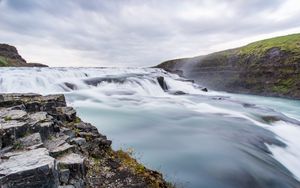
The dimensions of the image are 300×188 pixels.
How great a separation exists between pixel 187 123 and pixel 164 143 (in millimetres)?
5017

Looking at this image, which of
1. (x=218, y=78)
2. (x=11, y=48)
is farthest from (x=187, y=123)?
(x=11, y=48)

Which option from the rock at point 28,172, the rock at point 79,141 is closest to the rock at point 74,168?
the rock at point 28,172

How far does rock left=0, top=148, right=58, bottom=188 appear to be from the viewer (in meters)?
5.11

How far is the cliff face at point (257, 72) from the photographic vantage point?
51.8 m

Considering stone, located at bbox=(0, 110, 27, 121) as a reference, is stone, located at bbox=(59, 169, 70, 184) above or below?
below

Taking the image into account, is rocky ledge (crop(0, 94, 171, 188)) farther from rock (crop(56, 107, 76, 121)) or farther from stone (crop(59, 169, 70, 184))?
rock (crop(56, 107, 76, 121))

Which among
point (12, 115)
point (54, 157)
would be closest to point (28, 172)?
point (54, 157)

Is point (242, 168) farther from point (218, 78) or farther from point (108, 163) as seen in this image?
Answer: point (218, 78)

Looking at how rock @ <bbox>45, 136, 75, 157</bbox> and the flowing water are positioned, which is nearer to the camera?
rock @ <bbox>45, 136, 75, 157</bbox>

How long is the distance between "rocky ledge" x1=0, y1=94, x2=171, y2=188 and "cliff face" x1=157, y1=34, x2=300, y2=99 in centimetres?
4407

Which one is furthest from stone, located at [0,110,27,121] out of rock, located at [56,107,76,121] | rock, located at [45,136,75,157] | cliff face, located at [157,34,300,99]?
cliff face, located at [157,34,300,99]

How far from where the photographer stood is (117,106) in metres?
23.8

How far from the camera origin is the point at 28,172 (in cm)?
522

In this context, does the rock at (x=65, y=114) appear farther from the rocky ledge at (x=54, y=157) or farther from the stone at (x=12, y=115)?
the stone at (x=12, y=115)
